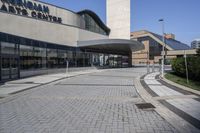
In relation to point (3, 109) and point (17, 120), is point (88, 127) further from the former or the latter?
point (3, 109)

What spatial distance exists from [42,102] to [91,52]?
1266 inches

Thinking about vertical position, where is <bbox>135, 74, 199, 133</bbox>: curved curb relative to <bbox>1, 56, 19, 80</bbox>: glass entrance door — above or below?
below

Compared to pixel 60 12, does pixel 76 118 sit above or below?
below

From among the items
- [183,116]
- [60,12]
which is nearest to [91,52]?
[60,12]

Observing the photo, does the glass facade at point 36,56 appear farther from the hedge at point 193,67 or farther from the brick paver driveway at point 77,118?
the hedge at point 193,67

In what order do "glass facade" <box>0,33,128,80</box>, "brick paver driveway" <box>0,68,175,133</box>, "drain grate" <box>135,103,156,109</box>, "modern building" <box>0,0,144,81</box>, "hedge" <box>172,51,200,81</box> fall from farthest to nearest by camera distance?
"modern building" <box>0,0,144,81</box>, "glass facade" <box>0,33,128,80</box>, "hedge" <box>172,51,200,81</box>, "drain grate" <box>135,103,156,109</box>, "brick paver driveway" <box>0,68,175,133</box>

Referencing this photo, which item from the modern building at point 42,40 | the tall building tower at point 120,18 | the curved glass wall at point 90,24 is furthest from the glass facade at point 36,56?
the tall building tower at point 120,18

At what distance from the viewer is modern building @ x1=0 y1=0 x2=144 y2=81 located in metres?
23.1

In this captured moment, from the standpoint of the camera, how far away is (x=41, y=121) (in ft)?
23.5

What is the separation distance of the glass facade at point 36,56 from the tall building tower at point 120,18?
36.9 feet

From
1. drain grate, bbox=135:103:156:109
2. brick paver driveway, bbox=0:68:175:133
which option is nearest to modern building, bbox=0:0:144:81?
brick paver driveway, bbox=0:68:175:133

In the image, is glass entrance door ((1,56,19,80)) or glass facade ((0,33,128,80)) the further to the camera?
glass facade ((0,33,128,80))

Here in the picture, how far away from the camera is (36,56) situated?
2898 centimetres

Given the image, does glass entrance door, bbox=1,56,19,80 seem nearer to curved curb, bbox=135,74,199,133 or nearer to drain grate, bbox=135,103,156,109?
drain grate, bbox=135,103,156,109
